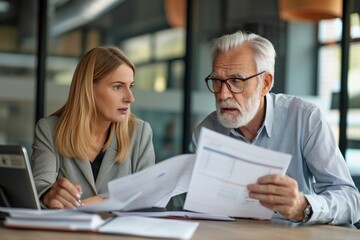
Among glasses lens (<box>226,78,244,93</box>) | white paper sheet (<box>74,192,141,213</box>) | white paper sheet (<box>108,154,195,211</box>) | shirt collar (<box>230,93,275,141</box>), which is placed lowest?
white paper sheet (<box>74,192,141,213</box>)

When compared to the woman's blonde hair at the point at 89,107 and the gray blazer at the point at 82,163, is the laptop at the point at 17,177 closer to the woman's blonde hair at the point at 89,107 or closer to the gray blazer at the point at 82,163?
the gray blazer at the point at 82,163

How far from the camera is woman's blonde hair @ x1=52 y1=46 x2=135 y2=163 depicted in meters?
2.63

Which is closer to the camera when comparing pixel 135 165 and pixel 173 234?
pixel 173 234

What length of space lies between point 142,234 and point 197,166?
260 mm

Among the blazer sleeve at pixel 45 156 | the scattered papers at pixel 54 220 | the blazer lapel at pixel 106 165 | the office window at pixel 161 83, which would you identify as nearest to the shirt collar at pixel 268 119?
the blazer lapel at pixel 106 165

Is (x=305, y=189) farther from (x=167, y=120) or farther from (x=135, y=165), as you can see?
(x=167, y=120)

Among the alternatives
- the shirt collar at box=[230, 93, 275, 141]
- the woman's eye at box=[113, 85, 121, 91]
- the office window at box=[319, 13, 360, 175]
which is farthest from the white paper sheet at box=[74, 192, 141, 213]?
the office window at box=[319, 13, 360, 175]

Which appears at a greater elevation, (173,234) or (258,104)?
(258,104)

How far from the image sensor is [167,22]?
6.36 metres

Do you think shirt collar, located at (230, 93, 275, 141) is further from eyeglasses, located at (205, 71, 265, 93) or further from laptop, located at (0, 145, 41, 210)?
laptop, located at (0, 145, 41, 210)

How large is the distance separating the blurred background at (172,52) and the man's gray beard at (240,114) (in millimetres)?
2010

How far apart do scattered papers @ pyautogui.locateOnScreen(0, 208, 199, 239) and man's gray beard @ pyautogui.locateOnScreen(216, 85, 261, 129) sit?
67 centimetres

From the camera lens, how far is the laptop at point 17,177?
1.83m

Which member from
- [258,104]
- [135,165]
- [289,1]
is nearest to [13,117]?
[289,1]
